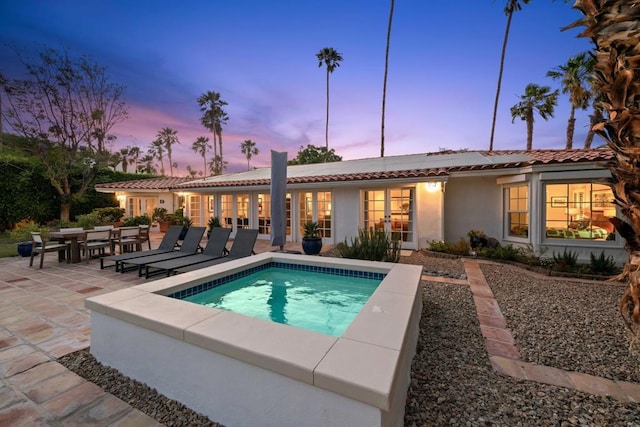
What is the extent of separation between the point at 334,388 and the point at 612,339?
4.19 meters

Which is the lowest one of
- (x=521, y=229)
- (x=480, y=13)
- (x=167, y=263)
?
(x=167, y=263)

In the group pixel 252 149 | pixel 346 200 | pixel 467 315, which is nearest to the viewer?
pixel 467 315

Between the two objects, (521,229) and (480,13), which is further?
(480,13)

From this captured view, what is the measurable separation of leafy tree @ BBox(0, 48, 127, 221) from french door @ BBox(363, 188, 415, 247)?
56.7 ft

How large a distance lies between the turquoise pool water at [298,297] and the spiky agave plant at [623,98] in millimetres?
3053

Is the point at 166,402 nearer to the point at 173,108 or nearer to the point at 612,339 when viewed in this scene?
the point at 612,339

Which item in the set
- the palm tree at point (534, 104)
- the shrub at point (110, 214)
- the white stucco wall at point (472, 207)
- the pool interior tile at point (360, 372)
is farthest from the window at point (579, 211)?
the shrub at point (110, 214)

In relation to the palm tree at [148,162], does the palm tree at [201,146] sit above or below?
above

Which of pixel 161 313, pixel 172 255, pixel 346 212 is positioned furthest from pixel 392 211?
pixel 161 313

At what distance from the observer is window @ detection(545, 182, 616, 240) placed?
7629mm

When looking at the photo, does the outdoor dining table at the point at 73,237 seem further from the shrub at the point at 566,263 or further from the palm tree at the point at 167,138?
the palm tree at the point at 167,138

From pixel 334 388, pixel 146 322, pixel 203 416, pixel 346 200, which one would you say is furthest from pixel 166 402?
pixel 346 200

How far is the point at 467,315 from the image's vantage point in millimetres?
4273

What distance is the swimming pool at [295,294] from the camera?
4211 mm
